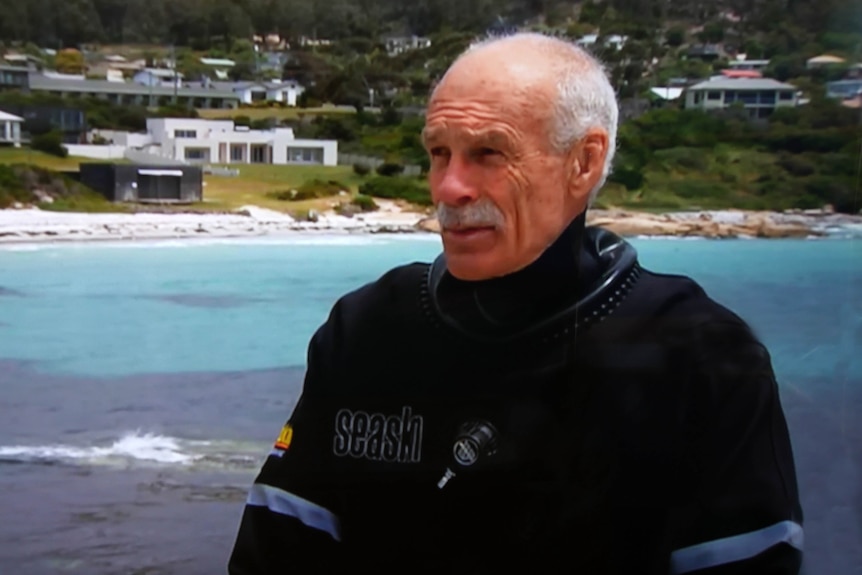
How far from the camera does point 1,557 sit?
7.32ft

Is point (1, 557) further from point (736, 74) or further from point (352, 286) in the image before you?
point (736, 74)

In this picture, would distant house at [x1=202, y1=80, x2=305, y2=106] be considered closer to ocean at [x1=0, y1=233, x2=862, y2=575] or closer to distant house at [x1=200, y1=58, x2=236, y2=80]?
distant house at [x1=200, y1=58, x2=236, y2=80]

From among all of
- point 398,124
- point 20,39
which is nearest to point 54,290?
point 20,39

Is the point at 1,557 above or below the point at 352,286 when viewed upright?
below

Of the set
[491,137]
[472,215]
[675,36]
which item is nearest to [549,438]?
[472,215]

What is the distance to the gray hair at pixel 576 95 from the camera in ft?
5.55

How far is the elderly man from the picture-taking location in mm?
1694

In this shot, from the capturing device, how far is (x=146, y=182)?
2334 millimetres

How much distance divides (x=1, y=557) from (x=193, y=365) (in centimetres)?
58

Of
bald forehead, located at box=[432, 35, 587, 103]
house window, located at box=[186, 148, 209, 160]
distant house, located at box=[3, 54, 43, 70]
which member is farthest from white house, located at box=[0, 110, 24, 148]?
bald forehead, located at box=[432, 35, 587, 103]

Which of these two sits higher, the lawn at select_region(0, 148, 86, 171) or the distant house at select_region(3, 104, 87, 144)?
the distant house at select_region(3, 104, 87, 144)

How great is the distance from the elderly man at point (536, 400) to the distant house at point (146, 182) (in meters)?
0.68

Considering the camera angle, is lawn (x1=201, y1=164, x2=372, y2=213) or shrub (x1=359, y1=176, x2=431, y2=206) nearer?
shrub (x1=359, y1=176, x2=431, y2=206)

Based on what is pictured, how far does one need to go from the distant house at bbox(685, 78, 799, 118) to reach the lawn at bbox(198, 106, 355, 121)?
741 millimetres
